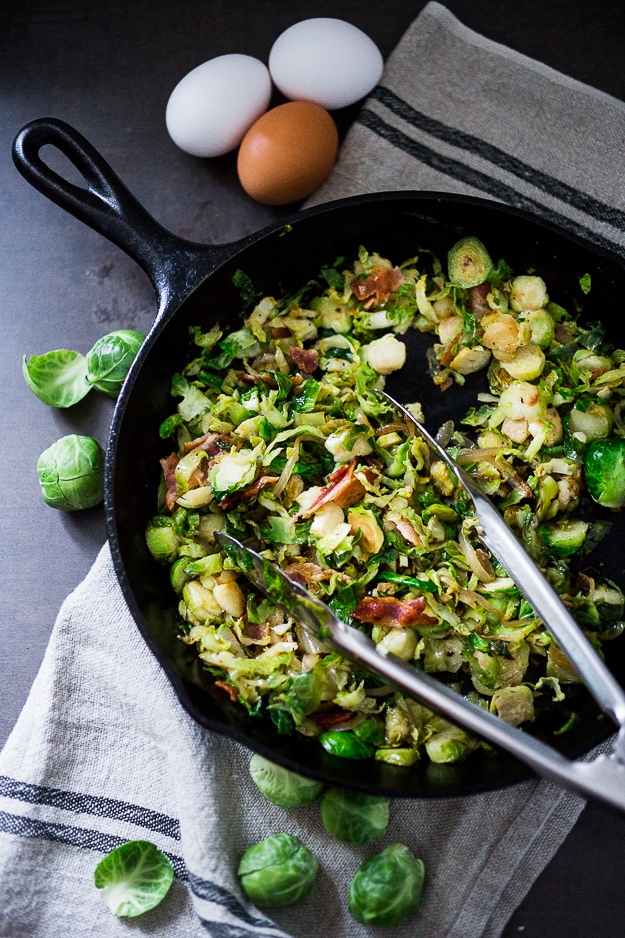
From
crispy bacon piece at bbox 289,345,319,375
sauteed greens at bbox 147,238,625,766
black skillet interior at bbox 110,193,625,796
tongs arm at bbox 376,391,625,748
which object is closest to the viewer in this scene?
tongs arm at bbox 376,391,625,748

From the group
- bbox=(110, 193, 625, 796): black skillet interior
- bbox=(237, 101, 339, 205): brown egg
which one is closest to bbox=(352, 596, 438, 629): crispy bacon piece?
bbox=(110, 193, 625, 796): black skillet interior

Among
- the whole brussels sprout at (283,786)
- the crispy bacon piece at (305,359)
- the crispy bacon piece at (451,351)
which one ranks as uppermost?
the crispy bacon piece at (305,359)

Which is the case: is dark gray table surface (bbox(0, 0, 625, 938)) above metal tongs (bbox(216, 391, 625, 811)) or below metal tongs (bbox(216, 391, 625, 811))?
above

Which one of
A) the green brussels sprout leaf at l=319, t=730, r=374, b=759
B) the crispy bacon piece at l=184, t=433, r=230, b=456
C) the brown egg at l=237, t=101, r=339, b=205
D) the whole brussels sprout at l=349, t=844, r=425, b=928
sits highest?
the brown egg at l=237, t=101, r=339, b=205

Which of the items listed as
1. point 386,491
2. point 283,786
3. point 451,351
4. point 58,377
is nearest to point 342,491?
point 386,491

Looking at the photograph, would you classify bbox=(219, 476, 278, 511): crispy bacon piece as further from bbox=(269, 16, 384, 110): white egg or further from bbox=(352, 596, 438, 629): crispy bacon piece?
bbox=(269, 16, 384, 110): white egg

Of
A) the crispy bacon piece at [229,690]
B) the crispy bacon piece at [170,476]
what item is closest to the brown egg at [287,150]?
the crispy bacon piece at [170,476]

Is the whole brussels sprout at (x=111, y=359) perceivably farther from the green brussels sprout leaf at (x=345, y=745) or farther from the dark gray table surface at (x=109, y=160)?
the green brussels sprout leaf at (x=345, y=745)
